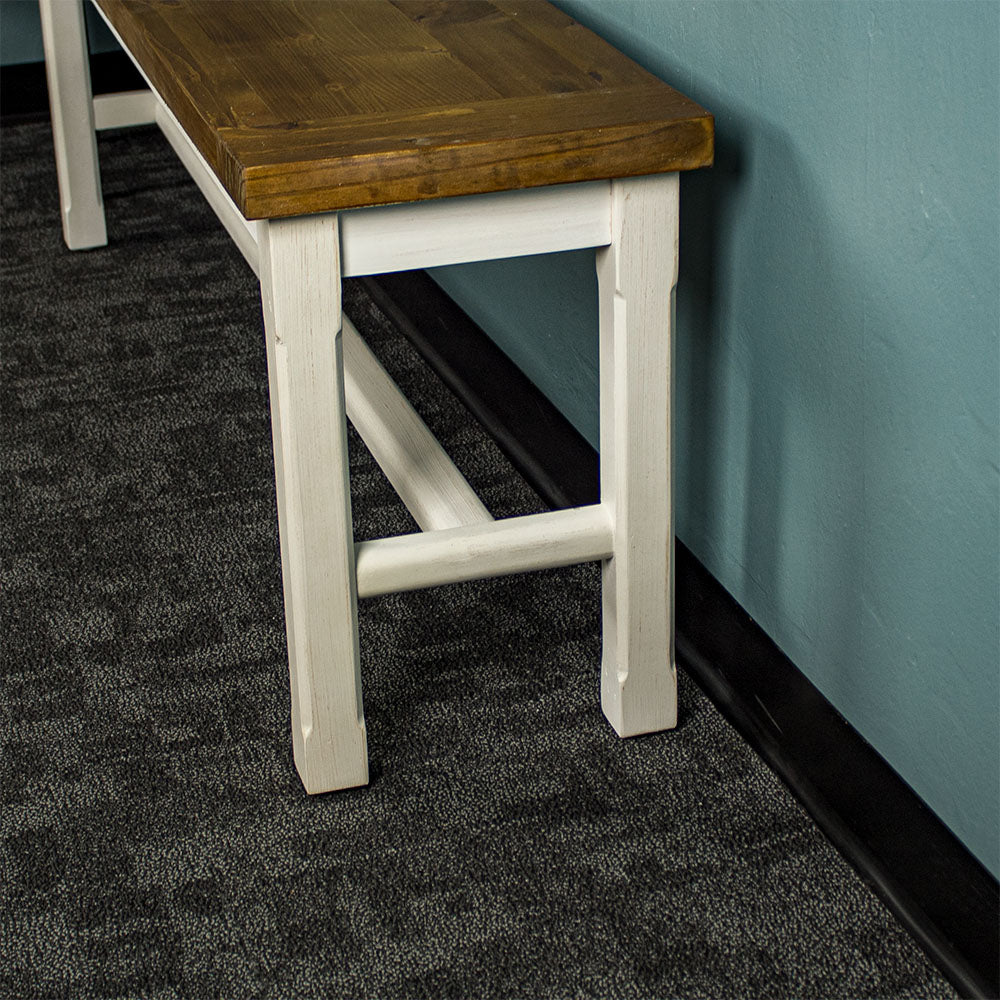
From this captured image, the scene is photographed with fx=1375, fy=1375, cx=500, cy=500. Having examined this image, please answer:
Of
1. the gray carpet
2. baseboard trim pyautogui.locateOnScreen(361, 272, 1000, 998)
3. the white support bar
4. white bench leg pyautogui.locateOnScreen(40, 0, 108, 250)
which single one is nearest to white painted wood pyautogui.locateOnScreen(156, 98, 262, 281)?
white bench leg pyautogui.locateOnScreen(40, 0, 108, 250)

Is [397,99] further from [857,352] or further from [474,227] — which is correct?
[857,352]

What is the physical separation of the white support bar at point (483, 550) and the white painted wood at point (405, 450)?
0.35ft

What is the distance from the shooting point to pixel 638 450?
1129 mm

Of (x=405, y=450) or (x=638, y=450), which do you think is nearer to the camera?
(x=638, y=450)

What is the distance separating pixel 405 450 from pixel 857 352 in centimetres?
57

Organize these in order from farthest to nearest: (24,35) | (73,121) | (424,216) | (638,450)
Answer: (24,35), (73,121), (638,450), (424,216)

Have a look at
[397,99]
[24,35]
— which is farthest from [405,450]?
[24,35]

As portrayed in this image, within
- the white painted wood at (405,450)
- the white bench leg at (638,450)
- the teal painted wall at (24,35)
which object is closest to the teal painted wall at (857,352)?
the white bench leg at (638,450)

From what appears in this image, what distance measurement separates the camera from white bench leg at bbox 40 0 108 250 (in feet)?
7.30

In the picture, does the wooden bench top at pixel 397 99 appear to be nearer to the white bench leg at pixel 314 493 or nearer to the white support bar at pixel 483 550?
the white bench leg at pixel 314 493

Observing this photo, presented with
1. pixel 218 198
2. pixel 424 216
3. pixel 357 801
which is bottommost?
pixel 357 801

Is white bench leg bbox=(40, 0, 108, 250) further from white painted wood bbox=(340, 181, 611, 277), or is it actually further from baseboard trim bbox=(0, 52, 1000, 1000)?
white painted wood bbox=(340, 181, 611, 277)

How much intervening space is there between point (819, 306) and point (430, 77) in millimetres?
380

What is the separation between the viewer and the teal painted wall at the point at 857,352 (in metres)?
0.90
